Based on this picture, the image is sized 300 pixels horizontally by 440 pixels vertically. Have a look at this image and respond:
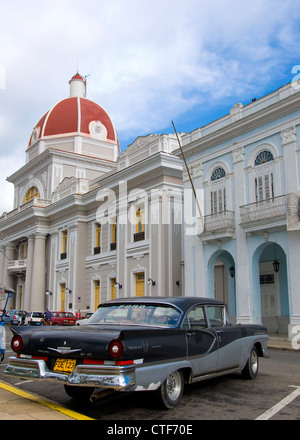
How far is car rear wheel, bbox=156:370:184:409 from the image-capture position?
5773mm

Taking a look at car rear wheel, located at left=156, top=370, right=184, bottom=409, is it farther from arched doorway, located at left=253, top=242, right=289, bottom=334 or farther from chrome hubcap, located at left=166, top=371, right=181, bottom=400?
arched doorway, located at left=253, top=242, right=289, bottom=334

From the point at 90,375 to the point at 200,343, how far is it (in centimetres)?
191

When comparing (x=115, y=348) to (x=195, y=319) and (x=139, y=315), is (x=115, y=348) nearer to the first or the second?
(x=139, y=315)

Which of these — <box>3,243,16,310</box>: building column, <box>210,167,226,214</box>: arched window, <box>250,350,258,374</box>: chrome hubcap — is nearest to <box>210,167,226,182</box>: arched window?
<box>210,167,226,214</box>: arched window

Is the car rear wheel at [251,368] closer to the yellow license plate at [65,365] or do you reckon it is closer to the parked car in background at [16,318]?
the yellow license plate at [65,365]

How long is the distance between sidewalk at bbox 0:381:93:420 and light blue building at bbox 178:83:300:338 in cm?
1234

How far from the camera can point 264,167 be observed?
1927cm

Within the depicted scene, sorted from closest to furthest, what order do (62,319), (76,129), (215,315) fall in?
1. (215,315)
2. (62,319)
3. (76,129)

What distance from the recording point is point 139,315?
667cm

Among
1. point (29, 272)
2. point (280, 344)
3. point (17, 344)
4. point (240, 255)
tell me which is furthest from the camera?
point (29, 272)

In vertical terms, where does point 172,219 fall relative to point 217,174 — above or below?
below

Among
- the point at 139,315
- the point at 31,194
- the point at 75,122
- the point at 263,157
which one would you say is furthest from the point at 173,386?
the point at 31,194

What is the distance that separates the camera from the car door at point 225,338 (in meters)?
7.16
